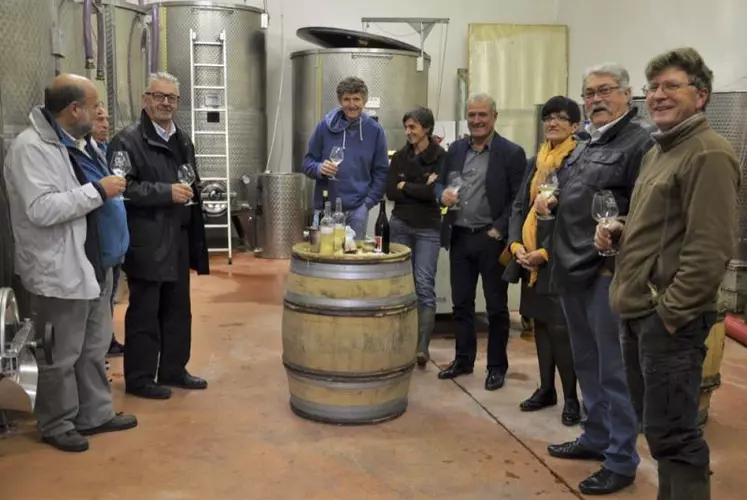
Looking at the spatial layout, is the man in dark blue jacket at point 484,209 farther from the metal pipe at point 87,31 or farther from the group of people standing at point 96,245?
the metal pipe at point 87,31

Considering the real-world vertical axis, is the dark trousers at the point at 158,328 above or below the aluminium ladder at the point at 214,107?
below

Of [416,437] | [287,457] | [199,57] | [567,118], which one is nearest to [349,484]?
[287,457]

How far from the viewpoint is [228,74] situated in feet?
28.6

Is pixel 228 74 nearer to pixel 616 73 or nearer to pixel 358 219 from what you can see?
pixel 358 219

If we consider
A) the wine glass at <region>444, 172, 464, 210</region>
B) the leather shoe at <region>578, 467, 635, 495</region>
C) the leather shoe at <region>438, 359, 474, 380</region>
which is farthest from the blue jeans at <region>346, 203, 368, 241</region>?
the leather shoe at <region>578, 467, 635, 495</region>

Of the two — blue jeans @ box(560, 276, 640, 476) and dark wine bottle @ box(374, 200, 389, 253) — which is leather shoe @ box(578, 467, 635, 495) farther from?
dark wine bottle @ box(374, 200, 389, 253)

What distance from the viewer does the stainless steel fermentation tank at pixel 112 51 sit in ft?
14.0

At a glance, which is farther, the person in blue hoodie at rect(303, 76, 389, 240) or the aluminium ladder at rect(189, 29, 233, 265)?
the aluminium ladder at rect(189, 29, 233, 265)

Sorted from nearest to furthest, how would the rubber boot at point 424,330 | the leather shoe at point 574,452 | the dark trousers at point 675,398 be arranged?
the dark trousers at point 675,398 → the leather shoe at point 574,452 → the rubber boot at point 424,330

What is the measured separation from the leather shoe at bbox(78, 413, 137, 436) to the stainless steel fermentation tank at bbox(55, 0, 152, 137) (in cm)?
182

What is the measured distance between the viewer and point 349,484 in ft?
10.0

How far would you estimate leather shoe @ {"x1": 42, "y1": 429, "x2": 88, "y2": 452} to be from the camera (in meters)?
3.34

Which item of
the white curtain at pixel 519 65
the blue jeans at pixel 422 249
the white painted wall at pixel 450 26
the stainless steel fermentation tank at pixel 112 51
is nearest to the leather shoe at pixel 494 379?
the blue jeans at pixel 422 249

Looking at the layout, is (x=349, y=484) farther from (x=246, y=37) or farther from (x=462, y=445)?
(x=246, y=37)
